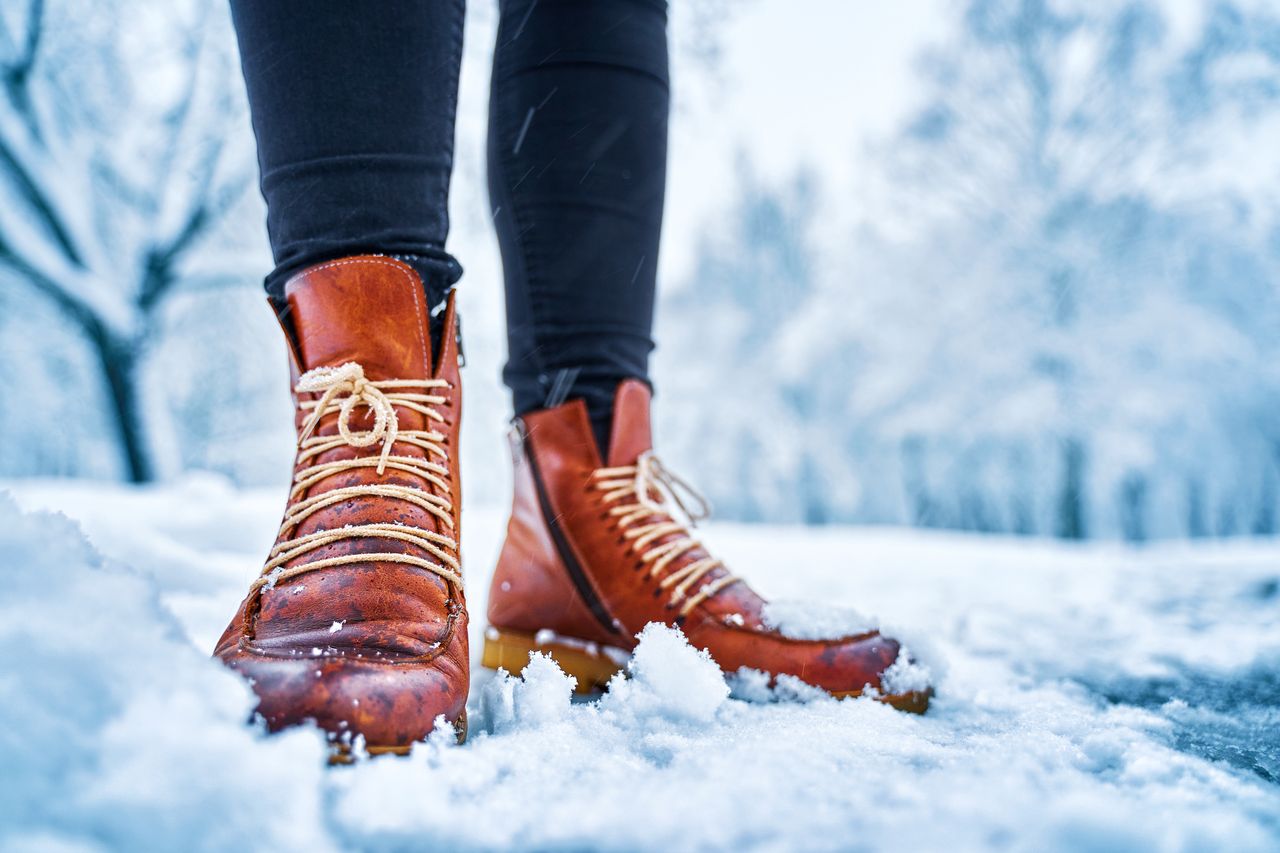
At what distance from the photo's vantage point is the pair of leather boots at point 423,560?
58 centimetres

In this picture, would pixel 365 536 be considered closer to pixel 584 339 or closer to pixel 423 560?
pixel 423 560

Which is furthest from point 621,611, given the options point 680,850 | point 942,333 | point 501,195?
Result: point 942,333

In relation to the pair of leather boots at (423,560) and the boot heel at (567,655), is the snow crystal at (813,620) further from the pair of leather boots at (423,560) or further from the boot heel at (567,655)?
the boot heel at (567,655)

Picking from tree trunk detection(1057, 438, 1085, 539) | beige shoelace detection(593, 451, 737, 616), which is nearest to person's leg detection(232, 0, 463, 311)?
beige shoelace detection(593, 451, 737, 616)

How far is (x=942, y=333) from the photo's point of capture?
962cm

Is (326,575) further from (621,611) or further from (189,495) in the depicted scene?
(189,495)

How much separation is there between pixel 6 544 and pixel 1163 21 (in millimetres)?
10778

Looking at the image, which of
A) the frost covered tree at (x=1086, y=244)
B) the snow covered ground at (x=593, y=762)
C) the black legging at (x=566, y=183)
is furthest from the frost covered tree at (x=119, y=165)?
the frost covered tree at (x=1086, y=244)

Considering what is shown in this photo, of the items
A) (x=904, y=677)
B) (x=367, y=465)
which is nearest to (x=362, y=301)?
(x=367, y=465)

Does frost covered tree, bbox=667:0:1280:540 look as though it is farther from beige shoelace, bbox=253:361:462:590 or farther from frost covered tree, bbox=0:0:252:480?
beige shoelace, bbox=253:361:462:590

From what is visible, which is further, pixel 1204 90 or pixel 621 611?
pixel 1204 90

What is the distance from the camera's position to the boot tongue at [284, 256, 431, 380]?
75 cm

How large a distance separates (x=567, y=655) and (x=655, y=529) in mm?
193

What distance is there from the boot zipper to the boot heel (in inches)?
1.5
